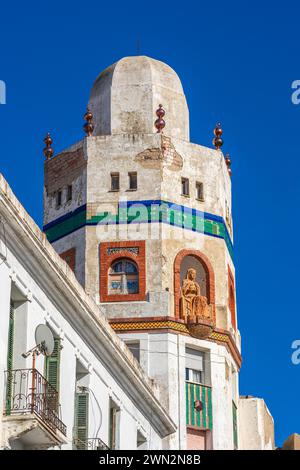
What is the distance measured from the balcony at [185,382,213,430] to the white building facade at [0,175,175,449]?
8025 mm

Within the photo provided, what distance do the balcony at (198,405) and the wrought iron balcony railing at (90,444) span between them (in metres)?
12.7

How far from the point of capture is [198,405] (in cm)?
4606

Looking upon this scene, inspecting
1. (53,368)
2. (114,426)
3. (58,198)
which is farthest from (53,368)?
(58,198)

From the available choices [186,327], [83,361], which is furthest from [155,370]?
[83,361]

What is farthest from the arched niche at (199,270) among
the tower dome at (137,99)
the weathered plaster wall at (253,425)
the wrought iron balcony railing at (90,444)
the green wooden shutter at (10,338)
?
the green wooden shutter at (10,338)

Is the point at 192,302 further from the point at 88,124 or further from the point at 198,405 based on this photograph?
the point at 88,124

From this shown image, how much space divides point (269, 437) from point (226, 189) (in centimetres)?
939

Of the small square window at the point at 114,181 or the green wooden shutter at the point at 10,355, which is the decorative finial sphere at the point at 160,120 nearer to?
the small square window at the point at 114,181

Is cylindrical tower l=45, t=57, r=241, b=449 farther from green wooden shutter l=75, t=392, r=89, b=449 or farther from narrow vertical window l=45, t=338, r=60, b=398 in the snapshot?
narrow vertical window l=45, t=338, r=60, b=398

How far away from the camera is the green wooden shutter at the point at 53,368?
101ft

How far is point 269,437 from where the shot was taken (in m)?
50.3

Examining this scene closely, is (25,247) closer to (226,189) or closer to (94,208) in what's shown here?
(94,208)

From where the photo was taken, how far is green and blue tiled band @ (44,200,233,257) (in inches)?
1881

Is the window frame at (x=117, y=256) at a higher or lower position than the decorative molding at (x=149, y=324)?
higher
